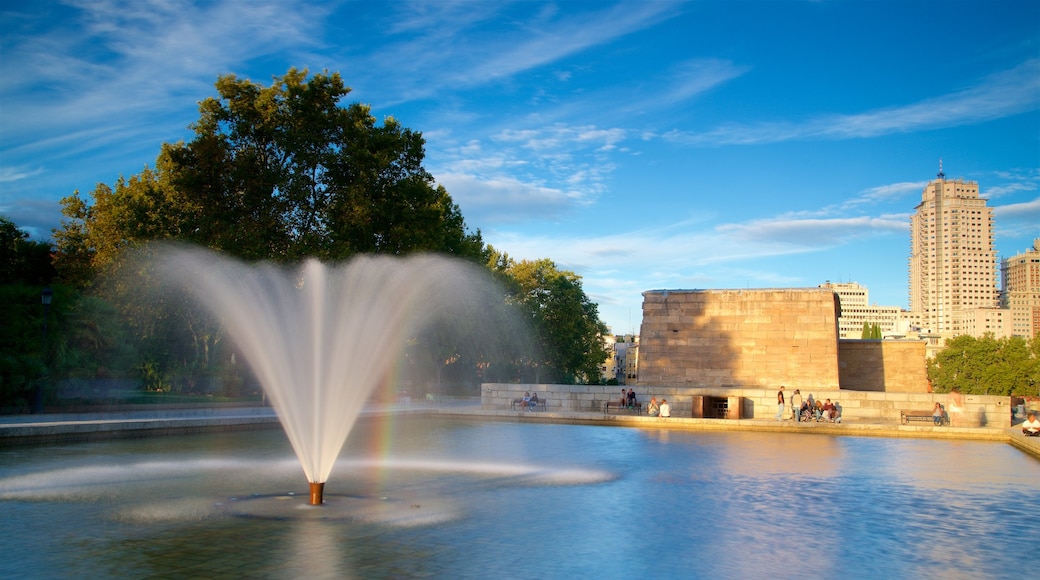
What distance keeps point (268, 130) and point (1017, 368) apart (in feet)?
280

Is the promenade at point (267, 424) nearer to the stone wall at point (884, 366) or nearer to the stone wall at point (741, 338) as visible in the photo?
the stone wall at point (741, 338)

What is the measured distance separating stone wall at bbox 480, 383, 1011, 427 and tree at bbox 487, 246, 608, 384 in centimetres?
2884

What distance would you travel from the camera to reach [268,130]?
3481 centimetres

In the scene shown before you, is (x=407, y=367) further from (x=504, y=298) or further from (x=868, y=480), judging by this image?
(x=868, y=480)

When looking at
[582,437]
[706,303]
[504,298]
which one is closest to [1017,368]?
[504,298]

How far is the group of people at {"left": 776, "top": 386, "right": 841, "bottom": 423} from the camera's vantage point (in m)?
28.6

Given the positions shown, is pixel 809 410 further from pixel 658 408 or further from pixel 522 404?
pixel 522 404

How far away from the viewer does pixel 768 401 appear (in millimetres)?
31312

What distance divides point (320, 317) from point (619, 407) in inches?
790

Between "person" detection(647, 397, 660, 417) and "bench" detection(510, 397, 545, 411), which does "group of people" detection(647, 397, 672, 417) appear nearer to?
"person" detection(647, 397, 660, 417)

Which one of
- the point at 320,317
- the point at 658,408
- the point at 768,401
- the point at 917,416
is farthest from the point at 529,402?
the point at 320,317

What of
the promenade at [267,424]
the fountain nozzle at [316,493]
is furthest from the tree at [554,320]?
the fountain nozzle at [316,493]

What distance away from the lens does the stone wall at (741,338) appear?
3438 centimetres

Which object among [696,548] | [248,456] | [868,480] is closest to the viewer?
[696,548]
